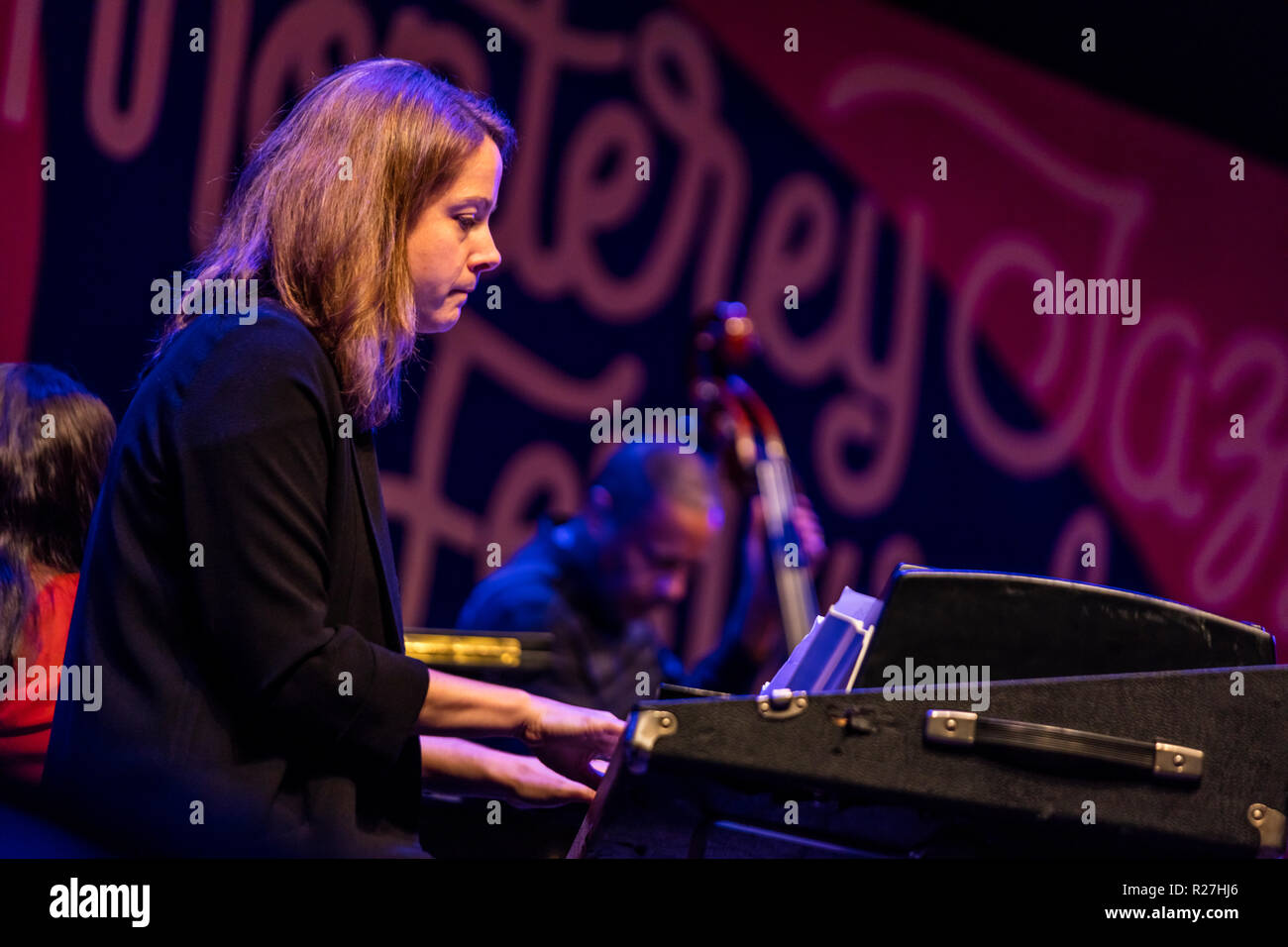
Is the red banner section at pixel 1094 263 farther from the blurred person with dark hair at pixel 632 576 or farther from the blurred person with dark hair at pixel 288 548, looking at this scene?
the blurred person with dark hair at pixel 288 548

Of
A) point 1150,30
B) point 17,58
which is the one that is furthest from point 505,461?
point 1150,30

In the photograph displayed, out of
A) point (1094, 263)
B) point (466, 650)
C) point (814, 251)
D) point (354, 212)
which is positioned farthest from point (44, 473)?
point (1094, 263)

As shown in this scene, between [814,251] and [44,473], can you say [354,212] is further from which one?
[814,251]

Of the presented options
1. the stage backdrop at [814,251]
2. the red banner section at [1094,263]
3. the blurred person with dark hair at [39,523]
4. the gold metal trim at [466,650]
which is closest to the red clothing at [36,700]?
the blurred person with dark hair at [39,523]

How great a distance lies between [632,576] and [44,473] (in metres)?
2.04

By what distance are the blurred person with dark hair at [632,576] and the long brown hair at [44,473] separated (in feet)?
5.54

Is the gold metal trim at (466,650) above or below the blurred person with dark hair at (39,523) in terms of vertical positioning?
below

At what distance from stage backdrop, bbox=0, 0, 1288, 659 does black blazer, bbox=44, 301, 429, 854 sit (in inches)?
86.0

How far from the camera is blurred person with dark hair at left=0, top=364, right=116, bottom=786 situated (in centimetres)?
218

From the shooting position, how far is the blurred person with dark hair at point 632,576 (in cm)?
397

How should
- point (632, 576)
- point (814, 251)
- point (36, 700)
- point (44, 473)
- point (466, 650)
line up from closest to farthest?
1. point (36, 700)
2. point (44, 473)
3. point (466, 650)
4. point (632, 576)
5. point (814, 251)

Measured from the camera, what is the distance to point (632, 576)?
13.3 feet

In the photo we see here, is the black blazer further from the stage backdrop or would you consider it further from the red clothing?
the stage backdrop

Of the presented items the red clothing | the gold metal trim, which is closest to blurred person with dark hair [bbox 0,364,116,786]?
the red clothing
